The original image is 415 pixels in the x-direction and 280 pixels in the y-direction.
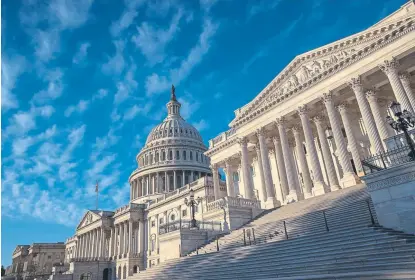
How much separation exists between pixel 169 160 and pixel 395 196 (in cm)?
9468

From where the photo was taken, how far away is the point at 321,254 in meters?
13.8

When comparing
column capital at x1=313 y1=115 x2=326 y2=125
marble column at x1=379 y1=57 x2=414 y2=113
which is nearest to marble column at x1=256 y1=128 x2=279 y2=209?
column capital at x1=313 y1=115 x2=326 y2=125

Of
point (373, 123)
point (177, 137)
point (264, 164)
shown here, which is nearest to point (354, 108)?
point (373, 123)

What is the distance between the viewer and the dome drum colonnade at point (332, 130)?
90.7 feet

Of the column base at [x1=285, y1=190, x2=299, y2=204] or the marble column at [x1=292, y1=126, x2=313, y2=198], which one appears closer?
the column base at [x1=285, y1=190, x2=299, y2=204]

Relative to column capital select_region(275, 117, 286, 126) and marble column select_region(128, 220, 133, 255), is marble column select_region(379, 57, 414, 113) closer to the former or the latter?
column capital select_region(275, 117, 286, 126)

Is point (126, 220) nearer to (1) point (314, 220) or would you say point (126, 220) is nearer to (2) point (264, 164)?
(2) point (264, 164)

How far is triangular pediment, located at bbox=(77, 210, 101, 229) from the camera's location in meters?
85.9

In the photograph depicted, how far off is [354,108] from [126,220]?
5969 centimetres

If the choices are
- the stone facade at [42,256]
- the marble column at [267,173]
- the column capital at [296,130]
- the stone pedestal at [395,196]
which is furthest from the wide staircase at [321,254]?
the stone facade at [42,256]

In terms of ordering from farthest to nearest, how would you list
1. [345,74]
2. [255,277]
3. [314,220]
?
[345,74] → [314,220] → [255,277]

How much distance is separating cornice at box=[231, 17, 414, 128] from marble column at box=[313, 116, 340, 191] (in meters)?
4.67

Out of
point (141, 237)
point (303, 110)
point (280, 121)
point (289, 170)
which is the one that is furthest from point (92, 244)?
point (303, 110)

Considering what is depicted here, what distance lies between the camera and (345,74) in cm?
3016
